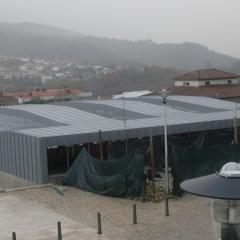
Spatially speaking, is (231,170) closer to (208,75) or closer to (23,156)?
(23,156)

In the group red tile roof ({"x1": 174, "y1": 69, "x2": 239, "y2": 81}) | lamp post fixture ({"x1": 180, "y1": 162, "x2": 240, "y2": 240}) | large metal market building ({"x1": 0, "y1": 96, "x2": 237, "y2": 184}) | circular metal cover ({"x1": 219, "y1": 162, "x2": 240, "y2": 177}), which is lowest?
large metal market building ({"x1": 0, "y1": 96, "x2": 237, "y2": 184})

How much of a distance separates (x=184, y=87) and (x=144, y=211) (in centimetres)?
5183

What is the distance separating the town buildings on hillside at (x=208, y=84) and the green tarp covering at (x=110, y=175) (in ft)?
138

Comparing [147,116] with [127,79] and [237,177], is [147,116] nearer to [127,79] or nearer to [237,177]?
[237,177]

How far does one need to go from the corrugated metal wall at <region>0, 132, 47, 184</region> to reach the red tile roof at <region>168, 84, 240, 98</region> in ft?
126

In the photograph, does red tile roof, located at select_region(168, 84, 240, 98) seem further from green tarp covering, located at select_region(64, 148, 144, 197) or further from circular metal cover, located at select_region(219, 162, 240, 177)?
circular metal cover, located at select_region(219, 162, 240, 177)

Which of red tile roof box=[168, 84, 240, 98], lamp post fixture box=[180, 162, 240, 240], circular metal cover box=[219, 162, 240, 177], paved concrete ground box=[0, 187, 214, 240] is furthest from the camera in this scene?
red tile roof box=[168, 84, 240, 98]

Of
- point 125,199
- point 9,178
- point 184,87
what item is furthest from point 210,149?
point 184,87

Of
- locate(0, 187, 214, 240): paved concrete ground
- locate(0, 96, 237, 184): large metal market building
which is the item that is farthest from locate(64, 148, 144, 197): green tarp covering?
locate(0, 96, 237, 184): large metal market building

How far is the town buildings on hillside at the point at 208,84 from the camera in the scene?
62.9 metres

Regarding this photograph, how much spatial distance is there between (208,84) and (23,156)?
158ft

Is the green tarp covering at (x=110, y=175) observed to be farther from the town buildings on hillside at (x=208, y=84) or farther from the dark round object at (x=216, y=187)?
the town buildings on hillside at (x=208, y=84)

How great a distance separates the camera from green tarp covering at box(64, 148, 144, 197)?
19219 millimetres

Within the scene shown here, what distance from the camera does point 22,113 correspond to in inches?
1207
